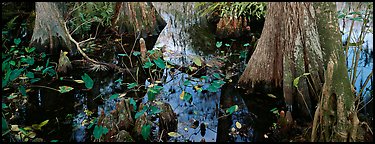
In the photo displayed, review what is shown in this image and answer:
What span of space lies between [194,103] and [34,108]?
72.5 inches

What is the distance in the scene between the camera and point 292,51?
12.6ft

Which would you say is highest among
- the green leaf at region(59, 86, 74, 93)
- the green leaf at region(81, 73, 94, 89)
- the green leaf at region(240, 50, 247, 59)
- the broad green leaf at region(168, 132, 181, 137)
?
the green leaf at region(240, 50, 247, 59)

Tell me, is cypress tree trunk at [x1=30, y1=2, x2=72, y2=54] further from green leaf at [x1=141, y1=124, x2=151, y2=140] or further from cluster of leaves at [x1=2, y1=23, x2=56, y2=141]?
green leaf at [x1=141, y1=124, x2=151, y2=140]

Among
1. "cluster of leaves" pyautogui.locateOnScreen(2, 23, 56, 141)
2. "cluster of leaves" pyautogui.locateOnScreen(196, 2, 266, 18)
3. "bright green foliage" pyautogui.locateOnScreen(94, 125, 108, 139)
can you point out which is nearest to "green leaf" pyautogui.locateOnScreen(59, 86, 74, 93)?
"cluster of leaves" pyautogui.locateOnScreen(2, 23, 56, 141)

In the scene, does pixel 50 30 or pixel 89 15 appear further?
pixel 89 15

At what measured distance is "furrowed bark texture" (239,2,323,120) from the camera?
3.67 m

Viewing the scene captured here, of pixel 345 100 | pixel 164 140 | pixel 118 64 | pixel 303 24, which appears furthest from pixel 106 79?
pixel 345 100

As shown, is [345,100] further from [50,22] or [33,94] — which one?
[50,22]

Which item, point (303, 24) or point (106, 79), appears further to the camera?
point (106, 79)

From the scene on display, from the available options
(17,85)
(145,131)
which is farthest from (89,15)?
(145,131)

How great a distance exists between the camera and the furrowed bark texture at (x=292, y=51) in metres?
3.67

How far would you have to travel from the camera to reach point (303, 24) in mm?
3678

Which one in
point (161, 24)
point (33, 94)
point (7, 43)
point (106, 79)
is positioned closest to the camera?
point (33, 94)

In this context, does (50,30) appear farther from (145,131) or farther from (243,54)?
(145,131)
